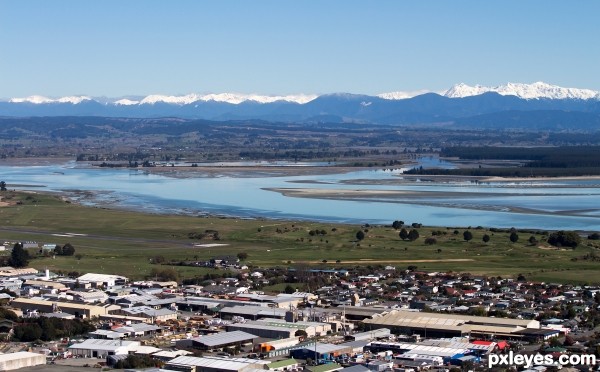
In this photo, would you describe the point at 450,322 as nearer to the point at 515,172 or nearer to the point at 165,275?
the point at 165,275

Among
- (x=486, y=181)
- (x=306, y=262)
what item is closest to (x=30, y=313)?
(x=306, y=262)

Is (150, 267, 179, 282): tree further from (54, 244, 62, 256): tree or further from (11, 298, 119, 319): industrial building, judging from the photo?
(54, 244, 62, 256): tree

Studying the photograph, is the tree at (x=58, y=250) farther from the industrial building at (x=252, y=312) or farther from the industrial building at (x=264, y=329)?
the industrial building at (x=264, y=329)

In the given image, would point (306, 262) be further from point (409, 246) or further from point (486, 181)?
point (486, 181)

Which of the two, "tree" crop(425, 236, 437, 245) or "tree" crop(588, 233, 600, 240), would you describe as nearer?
"tree" crop(425, 236, 437, 245)

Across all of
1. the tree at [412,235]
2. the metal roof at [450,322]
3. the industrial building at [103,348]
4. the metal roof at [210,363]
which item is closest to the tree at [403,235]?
the tree at [412,235]

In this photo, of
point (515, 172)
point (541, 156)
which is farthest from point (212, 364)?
point (541, 156)

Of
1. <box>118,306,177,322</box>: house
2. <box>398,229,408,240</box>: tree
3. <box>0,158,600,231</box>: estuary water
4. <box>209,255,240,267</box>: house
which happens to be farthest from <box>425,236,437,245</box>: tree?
<box>118,306,177,322</box>: house
